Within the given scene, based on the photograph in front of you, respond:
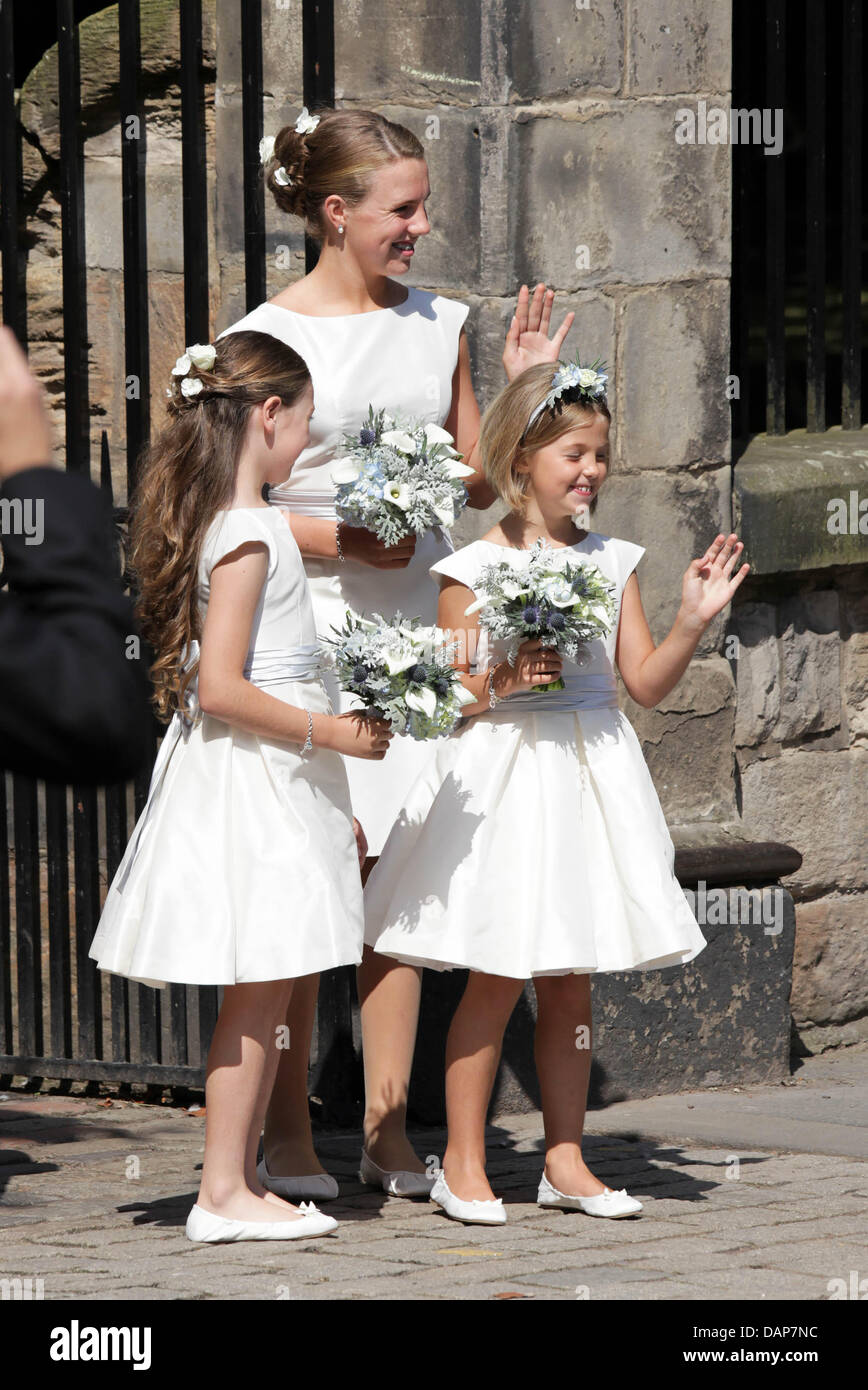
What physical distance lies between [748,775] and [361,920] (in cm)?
213

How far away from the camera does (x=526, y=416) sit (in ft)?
14.6

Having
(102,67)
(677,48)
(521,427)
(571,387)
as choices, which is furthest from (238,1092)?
(102,67)

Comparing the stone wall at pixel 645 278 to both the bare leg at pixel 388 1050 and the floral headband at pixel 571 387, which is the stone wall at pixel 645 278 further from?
the bare leg at pixel 388 1050

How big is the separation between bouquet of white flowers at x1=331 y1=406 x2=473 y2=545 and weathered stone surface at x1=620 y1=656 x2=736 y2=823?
1.51m

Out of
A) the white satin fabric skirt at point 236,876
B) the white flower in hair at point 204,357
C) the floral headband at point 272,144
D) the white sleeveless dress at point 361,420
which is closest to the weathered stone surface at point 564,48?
the floral headband at point 272,144

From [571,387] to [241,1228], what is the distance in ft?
5.94

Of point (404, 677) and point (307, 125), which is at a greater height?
point (307, 125)

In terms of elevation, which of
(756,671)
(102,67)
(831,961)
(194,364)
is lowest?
(831,961)

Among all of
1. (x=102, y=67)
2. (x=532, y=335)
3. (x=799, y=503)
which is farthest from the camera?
(x=102, y=67)

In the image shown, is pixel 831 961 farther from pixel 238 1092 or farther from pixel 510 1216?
pixel 238 1092

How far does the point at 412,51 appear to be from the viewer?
5.43m

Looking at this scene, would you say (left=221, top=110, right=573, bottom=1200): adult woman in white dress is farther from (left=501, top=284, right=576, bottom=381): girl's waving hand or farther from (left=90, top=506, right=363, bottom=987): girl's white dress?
(left=90, top=506, right=363, bottom=987): girl's white dress

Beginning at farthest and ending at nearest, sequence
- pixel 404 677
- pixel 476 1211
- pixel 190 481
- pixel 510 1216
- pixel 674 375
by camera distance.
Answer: pixel 674 375, pixel 510 1216, pixel 476 1211, pixel 190 481, pixel 404 677

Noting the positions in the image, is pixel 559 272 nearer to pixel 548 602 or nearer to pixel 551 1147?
pixel 548 602
